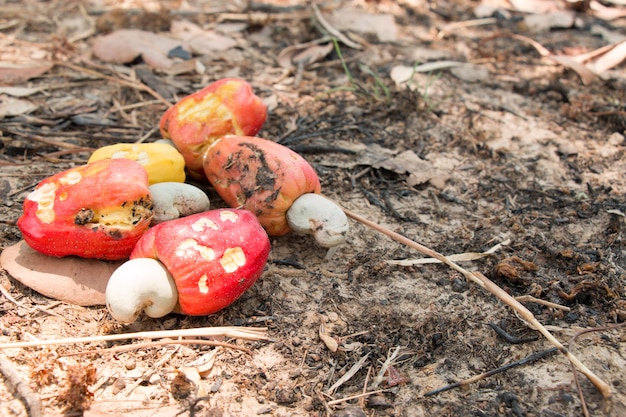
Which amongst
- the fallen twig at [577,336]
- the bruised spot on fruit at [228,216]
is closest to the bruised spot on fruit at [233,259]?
the bruised spot on fruit at [228,216]

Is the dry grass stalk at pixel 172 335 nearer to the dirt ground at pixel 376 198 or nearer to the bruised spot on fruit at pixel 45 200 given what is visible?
the dirt ground at pixel 376 198

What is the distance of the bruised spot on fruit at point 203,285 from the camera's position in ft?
6.08

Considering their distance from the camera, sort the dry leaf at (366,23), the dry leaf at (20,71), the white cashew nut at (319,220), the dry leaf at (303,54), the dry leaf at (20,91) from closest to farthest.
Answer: the white cashew nut at (319,220), the dry leaf at (20,91), the dry leaf at (20,71), the dry leaf at (303,54), the dry leaf at (366,23)

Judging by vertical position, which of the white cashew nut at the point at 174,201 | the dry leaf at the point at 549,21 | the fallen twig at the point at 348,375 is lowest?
the dry leaf at the point at 549,21

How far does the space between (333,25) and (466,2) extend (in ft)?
3.77

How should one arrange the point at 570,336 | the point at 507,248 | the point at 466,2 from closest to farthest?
the point at 570,336, the point at 507,248, the point at 466,2

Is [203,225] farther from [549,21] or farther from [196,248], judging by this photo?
[549,21]

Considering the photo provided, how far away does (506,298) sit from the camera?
196 cm

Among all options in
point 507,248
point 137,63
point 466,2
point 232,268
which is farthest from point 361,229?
point 466,2

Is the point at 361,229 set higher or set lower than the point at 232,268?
lower

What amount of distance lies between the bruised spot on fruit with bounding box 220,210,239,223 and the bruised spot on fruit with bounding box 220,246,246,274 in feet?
0.33

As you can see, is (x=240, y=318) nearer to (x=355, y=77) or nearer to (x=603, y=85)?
(x=355, y=77)

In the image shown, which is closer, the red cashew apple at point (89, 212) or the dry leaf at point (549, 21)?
the red cashew apple at point (89, 212)

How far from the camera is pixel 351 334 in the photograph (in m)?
1.98
